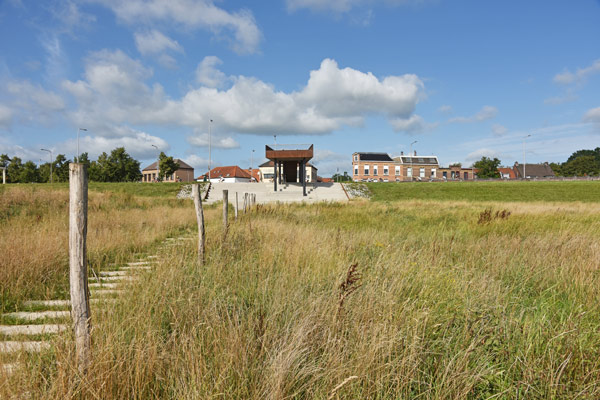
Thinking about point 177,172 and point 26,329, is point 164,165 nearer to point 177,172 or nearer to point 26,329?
point 177,172

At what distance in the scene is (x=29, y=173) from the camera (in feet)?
192

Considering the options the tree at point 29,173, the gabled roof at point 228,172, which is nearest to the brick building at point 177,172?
the gabled roof at point 228,172

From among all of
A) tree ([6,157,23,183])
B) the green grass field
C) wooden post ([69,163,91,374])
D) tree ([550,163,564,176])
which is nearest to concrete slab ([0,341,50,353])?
wooden post ([69,163,91,374])

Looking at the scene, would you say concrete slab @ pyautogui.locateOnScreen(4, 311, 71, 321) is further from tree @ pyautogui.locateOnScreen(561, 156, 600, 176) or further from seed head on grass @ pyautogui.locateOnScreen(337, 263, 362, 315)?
tree @ pyautogui.locateOnScreen(561, 156, 600, 176)

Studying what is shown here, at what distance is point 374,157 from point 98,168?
60.8 meters

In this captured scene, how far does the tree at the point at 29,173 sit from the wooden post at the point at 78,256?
7636 cm

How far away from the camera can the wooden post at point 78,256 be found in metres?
2.32

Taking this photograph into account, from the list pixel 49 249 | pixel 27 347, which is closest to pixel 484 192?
pixel 49 249

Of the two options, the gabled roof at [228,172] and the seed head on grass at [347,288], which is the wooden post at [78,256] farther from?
the gabled roof at [228,172]

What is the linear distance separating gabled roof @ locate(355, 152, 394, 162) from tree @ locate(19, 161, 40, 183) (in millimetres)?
70805

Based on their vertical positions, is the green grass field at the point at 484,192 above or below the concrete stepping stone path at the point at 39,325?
above

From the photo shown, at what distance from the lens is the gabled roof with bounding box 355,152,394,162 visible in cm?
7481

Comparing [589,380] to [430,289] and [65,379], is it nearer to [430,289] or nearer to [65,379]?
[430,289]

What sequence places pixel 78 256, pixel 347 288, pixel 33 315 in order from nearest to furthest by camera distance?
pixel 78 256, pixel 347 288, pixel 33 315
